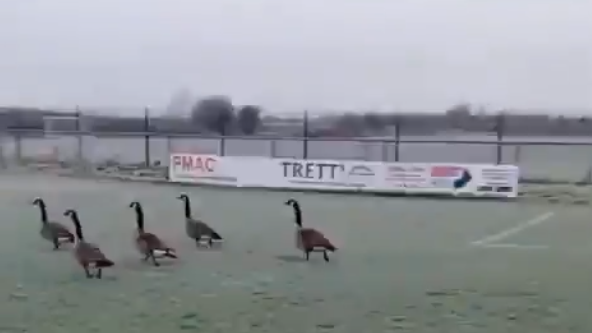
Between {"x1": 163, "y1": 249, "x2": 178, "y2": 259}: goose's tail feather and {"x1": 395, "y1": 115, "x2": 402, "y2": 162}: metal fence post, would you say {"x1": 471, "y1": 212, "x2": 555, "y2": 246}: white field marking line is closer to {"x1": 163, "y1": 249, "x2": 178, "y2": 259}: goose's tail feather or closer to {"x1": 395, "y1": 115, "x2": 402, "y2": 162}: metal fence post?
{"x1": 163, "y1": 249, "x2": 178, "y2": 259}: goose's tail feather

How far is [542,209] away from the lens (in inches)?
613

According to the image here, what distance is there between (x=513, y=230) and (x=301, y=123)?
9.64m

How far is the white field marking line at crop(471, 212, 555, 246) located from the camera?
11.0 m

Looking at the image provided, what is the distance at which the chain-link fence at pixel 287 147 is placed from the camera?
19.3 meters

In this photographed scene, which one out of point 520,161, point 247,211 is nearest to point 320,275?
point 247,211

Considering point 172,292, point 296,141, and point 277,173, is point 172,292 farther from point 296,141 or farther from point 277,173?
point 296,141

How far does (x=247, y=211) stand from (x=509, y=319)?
327 inches

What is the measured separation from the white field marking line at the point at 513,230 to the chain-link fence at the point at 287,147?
4455 millimetres

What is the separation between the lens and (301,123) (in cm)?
2138

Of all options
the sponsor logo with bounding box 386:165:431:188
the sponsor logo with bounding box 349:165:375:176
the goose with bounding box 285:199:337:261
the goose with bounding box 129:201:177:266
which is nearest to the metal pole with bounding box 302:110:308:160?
the sponsor logo with bounding box 349:165:375:176

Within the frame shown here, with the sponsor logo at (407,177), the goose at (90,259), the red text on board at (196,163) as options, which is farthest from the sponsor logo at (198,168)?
the goose at (90,259)

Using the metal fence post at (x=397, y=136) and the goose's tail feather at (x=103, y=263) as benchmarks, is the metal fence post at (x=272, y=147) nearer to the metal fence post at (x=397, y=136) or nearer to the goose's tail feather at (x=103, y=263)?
the metal fence post at (x=397, y=136)

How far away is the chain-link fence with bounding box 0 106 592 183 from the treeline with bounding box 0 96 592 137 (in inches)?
2.0

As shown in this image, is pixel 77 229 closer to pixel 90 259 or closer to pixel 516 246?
pixel 90 259
